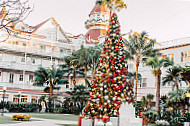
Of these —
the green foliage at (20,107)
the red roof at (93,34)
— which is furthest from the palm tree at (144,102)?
the red roof at (93,34)

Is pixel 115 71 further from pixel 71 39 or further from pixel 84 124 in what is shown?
pixel 71 39

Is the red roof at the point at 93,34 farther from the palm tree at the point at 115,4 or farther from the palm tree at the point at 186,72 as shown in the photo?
the palm tree at the point at 115,4

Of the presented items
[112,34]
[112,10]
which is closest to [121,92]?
[112,34]

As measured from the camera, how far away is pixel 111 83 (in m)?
11.4

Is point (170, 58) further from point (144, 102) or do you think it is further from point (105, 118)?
point (105, 118)

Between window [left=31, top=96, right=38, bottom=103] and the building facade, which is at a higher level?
the building facade

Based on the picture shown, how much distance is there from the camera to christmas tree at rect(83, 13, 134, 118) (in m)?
11.1

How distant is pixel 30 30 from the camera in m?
32.8

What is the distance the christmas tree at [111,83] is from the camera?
36.3ft

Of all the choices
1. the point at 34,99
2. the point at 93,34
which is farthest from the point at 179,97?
the point at 93,34

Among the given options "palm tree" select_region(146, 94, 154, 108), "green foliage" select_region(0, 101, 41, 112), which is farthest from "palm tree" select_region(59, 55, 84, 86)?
"palm tree" select_region(146, 94, 154, 108)

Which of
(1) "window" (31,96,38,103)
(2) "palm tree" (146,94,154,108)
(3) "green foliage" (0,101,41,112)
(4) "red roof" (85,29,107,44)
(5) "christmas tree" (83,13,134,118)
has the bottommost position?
(3) "green foliage" (0,101,41,112)

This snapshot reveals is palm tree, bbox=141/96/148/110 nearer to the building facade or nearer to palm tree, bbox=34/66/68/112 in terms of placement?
the building facade

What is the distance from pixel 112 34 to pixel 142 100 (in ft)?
52.0
